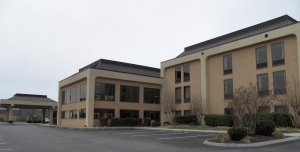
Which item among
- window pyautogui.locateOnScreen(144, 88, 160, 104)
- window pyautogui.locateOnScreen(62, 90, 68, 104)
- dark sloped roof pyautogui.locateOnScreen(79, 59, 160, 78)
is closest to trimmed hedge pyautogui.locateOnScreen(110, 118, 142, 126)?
window pyautogui.locateOnScreen(144, 88, 160, 104)

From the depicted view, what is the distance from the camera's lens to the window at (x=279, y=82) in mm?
25297

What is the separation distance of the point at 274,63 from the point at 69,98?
28.0 m

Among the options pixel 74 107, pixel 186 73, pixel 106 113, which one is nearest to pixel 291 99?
pixel 186 73

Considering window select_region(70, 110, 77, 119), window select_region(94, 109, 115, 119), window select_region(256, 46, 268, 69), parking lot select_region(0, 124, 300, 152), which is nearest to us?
parking lot select_region(0, 124, 300, 152)

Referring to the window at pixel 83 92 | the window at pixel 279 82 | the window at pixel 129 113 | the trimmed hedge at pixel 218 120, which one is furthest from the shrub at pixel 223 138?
the window at pixel 83 92

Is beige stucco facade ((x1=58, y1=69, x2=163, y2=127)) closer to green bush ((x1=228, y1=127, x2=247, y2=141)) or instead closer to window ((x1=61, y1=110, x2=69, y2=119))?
window ((x1=61, y1=110, x2=69, y2=119))

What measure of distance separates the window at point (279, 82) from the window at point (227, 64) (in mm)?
5655

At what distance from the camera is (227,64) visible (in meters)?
31.6

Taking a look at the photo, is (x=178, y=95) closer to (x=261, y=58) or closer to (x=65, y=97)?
(x=261, y=58)

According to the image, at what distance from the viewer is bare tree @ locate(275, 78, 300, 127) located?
2318cm

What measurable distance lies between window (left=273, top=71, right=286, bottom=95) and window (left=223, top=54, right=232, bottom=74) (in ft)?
18.6

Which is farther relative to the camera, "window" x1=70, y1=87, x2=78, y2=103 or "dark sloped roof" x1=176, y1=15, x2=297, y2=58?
"window" x1=70, y1=87, x2=78, y2=103

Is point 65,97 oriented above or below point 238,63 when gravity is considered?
below

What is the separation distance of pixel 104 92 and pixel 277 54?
20.2 m
